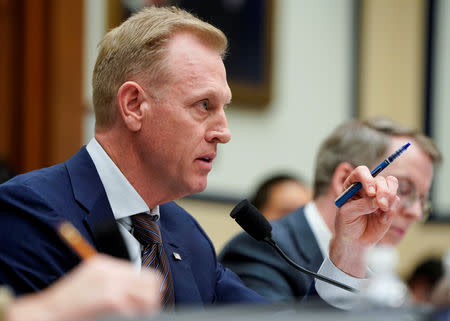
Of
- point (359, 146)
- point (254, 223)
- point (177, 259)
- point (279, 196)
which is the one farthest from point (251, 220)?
point (279, 196)

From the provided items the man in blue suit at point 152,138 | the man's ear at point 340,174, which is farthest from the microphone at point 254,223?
the man's ear at point 340,174

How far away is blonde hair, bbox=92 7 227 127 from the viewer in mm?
1661

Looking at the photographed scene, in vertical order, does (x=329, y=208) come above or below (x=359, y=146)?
below

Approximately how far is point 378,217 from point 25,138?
6.95 ft

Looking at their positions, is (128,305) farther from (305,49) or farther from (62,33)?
(305,49)

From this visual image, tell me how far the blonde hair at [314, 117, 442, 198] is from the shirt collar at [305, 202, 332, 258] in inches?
4.1

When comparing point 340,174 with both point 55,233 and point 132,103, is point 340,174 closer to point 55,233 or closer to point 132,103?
point 132,103

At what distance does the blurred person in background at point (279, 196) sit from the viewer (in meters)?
3.61

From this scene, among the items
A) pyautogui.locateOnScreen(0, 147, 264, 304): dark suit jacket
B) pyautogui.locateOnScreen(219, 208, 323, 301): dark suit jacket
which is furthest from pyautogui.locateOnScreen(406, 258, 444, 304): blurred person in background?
pyautogui.locateOnScreen(0, 147, 264, 304): dark suit jacket

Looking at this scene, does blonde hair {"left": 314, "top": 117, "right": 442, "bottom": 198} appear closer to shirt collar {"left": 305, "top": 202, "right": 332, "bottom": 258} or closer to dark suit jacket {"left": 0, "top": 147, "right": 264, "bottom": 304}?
shirt collar {"left": 305, "top": 202, "right": 332, "bottom": 258}

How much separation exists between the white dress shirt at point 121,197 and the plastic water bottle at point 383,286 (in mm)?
683

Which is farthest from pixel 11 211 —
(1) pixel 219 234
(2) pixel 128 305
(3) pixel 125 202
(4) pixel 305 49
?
(4) pixel 305 49

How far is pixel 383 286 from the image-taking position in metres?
1.01

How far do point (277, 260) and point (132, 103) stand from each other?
77 centimetres
